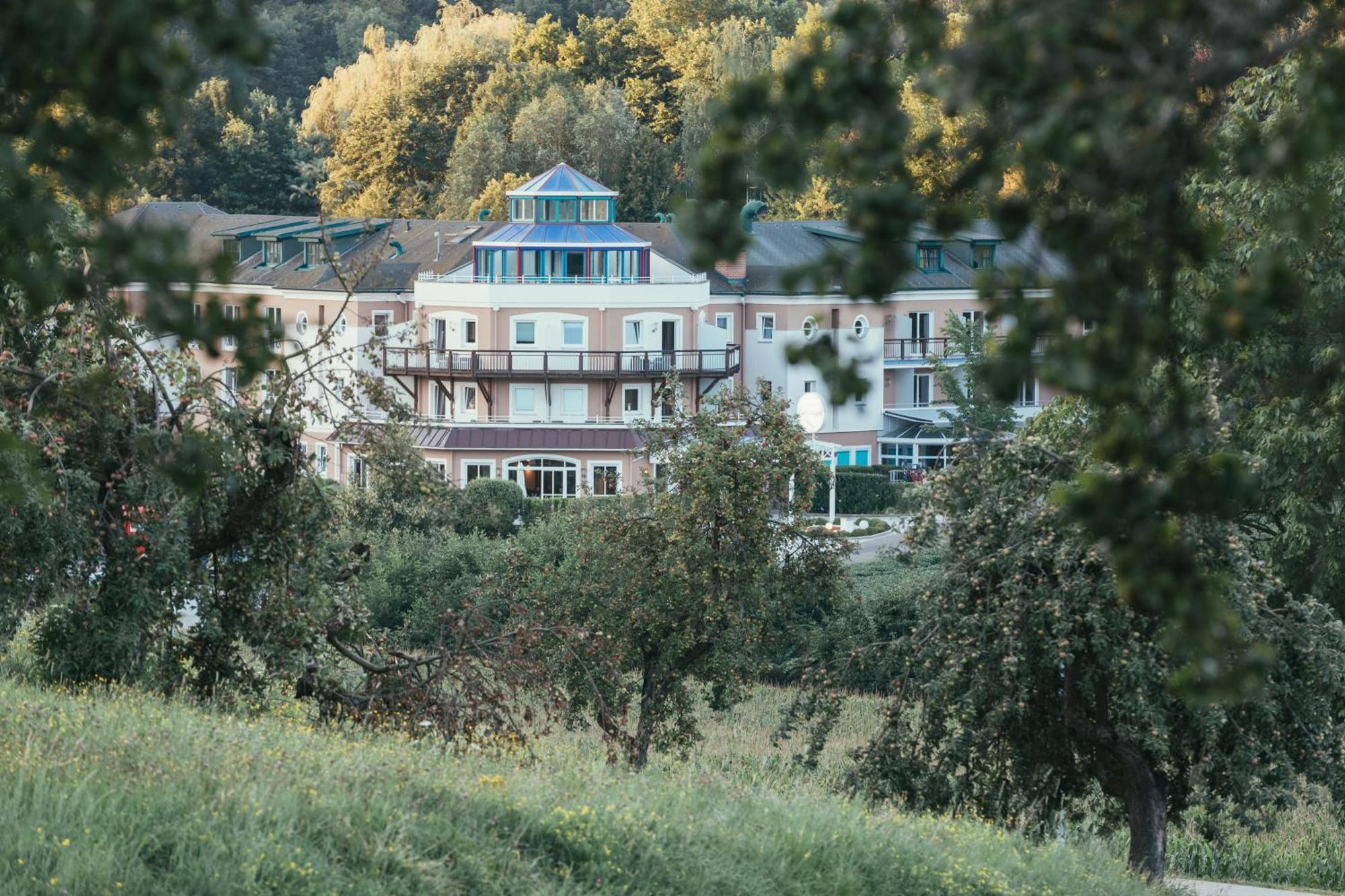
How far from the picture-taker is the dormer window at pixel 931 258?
62138mm

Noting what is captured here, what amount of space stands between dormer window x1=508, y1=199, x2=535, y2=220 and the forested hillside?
605 inches

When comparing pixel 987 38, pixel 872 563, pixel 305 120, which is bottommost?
pixel 872 563

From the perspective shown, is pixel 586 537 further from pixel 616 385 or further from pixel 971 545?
pixel 616 385

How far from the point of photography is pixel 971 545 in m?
16.4

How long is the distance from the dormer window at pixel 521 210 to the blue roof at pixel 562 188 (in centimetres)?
69

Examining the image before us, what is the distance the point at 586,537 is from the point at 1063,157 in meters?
20.4

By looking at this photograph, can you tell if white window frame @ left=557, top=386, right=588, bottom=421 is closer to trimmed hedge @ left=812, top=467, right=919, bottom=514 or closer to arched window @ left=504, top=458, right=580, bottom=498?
arched window @ left=504, top=458, right=580, bottom=498

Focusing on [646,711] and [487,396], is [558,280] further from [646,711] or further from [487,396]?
[646,711]

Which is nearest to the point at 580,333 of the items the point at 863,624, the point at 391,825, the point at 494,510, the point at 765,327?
the point at 765,327

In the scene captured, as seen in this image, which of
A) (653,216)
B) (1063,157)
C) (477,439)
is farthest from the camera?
(653,216)

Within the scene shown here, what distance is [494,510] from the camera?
44125 millimetres

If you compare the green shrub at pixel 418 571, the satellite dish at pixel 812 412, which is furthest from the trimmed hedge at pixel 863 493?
the green shrub at pixel 418 571

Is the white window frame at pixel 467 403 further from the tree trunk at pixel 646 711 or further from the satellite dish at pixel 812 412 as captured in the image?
the tree trunk at pixel 646 711

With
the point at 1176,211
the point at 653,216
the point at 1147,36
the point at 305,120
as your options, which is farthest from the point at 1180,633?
the point at 305,120
